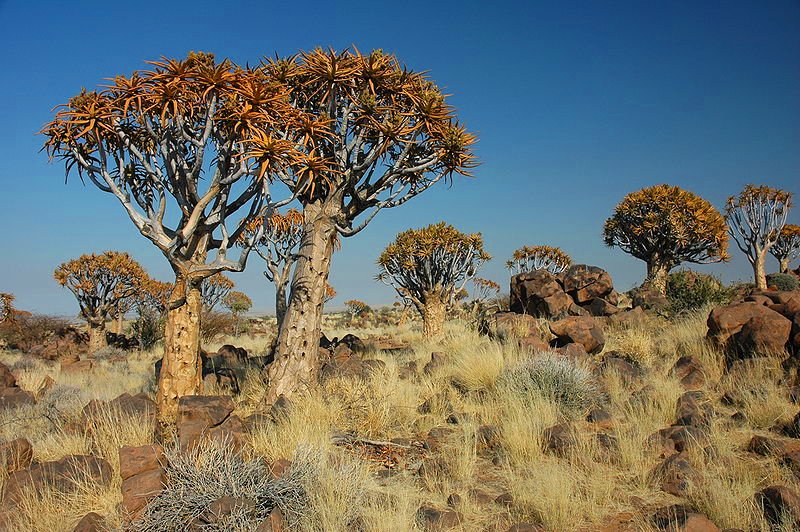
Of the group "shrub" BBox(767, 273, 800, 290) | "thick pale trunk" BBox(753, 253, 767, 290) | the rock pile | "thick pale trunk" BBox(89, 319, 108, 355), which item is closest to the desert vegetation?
the rock pile

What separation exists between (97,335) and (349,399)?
18.4m

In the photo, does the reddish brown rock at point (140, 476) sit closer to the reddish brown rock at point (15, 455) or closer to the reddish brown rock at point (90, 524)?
the reddish brown rock at point (90, 524)

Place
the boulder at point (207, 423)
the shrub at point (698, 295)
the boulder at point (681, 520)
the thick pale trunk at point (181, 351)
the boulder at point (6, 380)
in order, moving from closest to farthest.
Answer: the boulder at point (681, 520)
the boulder at point (207, 423)
the thick pale trunk at point (181, 351)
the boulder at point (6, 380)
the shrub at point (698, 295)

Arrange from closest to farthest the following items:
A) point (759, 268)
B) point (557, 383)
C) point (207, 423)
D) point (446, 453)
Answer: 1. point (207, 423)
2. point (446, 453)
3. point (557, 383)
4. point (759, 268)

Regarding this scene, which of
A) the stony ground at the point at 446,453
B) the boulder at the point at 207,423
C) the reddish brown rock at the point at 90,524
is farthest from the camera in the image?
the boulder at the point at 207,423

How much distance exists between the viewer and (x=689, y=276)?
49.3 ft

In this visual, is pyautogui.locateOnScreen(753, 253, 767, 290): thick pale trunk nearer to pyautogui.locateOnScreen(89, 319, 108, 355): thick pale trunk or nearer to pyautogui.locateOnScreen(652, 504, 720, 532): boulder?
pyautogui.locateOnScreen(652, 504, 720, 532): boulder

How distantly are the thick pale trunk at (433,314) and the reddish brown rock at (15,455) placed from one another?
11210 millimetres

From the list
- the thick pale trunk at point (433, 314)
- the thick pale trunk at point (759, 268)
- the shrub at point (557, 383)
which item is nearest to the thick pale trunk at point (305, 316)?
the shrub at point (557, 383)

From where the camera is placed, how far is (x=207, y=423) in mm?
5164

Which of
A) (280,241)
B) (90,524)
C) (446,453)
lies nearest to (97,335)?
(280,241)

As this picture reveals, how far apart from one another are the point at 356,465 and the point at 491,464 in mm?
1524

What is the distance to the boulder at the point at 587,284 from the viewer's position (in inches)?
511

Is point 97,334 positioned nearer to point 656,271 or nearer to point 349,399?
point 349,399
